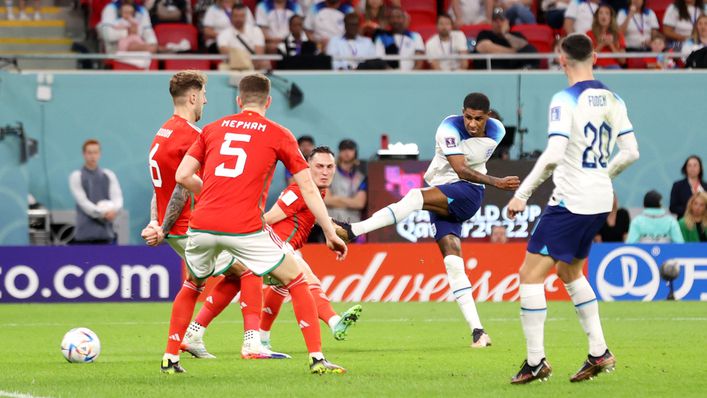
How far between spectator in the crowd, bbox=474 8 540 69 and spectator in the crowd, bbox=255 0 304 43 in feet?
10.5

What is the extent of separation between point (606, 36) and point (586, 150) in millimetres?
13965

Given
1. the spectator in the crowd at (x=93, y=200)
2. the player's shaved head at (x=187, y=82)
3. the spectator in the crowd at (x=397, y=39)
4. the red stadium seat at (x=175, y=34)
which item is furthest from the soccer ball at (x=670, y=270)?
the player's shaved head at (x=187, y=82)

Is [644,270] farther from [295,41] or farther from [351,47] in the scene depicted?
[295,41]

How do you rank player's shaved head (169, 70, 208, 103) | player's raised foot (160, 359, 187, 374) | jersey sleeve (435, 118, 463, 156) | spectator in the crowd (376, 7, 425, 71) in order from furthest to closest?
spectator in the crowd (376, 7, 425, 71)
jersey sleeve (435, 118, 463, 156)
player's shaved head (169, 70, 208, 103)
player's raised foot (160, 359, 187, 374)

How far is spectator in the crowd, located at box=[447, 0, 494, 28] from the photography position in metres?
23.5

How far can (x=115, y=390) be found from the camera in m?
8.73

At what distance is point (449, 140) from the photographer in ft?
40.8

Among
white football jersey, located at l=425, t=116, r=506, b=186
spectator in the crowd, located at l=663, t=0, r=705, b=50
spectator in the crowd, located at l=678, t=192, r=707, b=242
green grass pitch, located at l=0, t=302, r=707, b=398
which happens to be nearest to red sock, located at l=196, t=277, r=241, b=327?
green grass pitch, located at l=0, t=302, r=707, b=398

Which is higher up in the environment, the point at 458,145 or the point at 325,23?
the point at 325,23

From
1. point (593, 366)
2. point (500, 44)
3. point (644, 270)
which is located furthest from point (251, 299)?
point (500, 44)

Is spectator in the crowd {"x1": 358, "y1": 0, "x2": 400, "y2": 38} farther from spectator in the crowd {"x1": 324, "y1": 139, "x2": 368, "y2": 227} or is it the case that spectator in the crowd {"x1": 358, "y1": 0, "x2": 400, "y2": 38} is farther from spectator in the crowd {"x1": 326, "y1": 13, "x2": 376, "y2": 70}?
spectator in the crowd {"x1": 324, "y1": 139, "x2": 368, "y2": 227}

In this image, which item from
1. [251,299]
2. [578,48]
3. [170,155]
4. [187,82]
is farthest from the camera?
[251,299]

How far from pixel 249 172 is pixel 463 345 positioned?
402 centimetres

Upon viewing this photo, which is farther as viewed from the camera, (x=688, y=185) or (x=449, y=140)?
(x=688, y=185)
